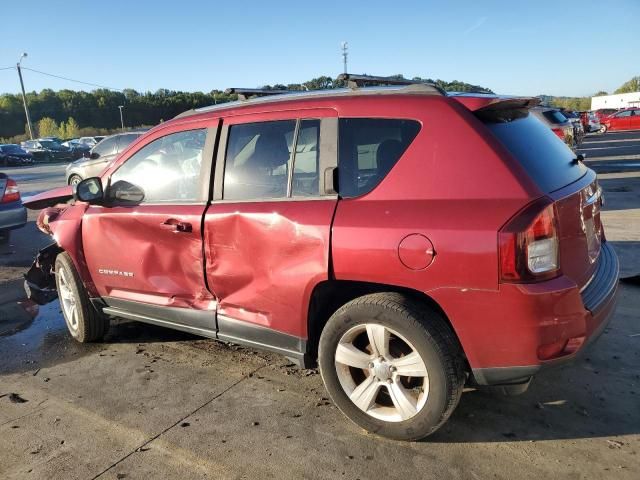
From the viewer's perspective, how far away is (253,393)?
3494 millimetres

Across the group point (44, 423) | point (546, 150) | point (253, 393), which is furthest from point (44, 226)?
point (546, 150)

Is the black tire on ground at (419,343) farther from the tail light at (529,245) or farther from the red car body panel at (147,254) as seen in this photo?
the red car body panel at (147,254)

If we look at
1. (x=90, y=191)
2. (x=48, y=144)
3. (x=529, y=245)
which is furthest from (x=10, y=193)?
(x=48, y=144)

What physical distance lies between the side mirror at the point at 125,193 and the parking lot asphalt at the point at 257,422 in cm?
126

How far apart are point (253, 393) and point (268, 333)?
523mm

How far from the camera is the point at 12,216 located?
27.3ft

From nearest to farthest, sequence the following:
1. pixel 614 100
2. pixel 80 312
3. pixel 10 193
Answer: pixel 80 312
pixel 10 193
pixel 614 100

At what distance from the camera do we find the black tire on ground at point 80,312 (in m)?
4.36

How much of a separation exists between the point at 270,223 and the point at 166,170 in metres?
1.18

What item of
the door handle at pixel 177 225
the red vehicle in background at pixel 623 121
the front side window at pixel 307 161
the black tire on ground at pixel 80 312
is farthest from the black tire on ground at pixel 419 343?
the red vehicle in background at pixel 623 121

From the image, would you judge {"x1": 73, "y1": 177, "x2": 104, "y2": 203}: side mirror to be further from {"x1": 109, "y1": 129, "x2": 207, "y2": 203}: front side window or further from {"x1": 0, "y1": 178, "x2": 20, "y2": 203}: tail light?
{"x1": 0, "y1": 178, "x2": 20, "y2": 203}: tail light

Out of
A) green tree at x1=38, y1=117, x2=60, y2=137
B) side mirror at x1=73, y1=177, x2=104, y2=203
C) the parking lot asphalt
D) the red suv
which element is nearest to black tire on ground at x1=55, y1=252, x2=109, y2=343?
the parking lot asphalt

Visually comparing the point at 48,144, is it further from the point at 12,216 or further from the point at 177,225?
the point at 177,225

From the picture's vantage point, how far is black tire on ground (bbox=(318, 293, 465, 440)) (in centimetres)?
260
